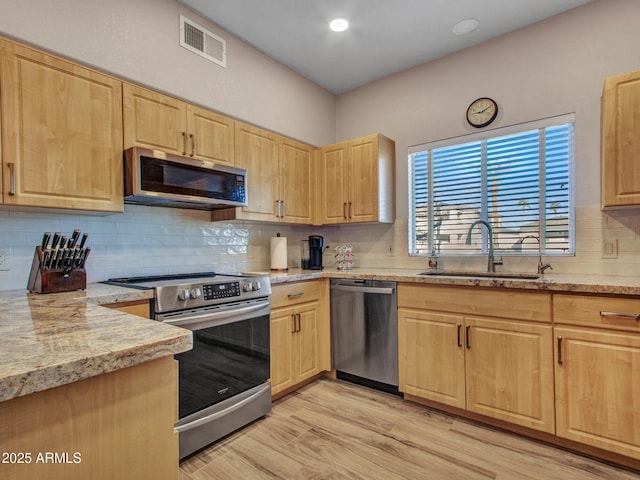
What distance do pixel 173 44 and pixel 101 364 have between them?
7.79 feet

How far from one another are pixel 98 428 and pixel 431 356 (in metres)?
2.17

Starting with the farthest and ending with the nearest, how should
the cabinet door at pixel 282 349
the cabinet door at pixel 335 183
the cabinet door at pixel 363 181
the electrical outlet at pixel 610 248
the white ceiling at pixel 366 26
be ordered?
the cabinet door at pixel 335 183, the cabinet door at pixel 363 181, the cabinet door at pixel 282 349, the white ceiling at pixel 366 26, the electrical outlet at pixel 610 248

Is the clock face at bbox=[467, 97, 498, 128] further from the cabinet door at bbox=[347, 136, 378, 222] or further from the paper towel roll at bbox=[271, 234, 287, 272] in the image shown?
the paper towel roll at bbox=[271, 234, 287, 272]

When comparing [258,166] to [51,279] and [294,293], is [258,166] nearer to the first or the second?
[294,293]

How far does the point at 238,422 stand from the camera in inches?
84.2

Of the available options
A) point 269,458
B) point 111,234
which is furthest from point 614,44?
point 111,234

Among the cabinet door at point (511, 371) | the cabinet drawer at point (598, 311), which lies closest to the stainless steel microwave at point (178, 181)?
the cabinet door at point (511, 371)

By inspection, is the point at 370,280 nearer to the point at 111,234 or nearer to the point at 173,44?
the point at 111,234

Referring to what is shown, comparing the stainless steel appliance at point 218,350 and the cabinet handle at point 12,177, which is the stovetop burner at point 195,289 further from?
the cabinet handle at point 12,177

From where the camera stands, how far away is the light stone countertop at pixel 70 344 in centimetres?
61

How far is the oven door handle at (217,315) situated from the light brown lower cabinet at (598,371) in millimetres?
1814

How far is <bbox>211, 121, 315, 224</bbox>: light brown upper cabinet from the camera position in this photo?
2.76 m

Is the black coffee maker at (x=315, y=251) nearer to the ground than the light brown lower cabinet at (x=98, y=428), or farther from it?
farther from it

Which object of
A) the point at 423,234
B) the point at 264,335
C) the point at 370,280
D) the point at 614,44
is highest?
the point at 614,44
